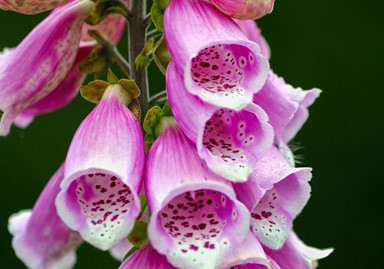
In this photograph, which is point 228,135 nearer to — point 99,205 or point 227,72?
point 227,72

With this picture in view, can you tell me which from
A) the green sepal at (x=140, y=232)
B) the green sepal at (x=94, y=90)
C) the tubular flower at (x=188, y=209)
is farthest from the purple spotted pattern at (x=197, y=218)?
the green sepal at (x=94, y=90)

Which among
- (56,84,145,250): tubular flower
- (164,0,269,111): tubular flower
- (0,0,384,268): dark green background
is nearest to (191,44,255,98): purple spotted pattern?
(164,0,269,111): tubular flower

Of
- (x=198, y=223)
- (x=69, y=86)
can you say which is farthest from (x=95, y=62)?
(x=198, y=223)

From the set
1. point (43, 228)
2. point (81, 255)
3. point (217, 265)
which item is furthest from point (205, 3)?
point (81, 255)

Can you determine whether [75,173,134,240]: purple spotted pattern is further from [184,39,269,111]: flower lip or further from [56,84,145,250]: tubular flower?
[184,39,269,111]: flower lip

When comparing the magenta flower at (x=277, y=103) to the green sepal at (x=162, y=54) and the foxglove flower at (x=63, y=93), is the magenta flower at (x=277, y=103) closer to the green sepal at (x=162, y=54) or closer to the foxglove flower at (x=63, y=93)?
the green sepal at (x=162, y=54)

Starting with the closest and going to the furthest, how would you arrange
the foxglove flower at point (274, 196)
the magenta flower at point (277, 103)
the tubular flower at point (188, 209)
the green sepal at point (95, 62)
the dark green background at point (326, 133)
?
the tubular flower at point (188, 209)
the foxglove flower at point (274, 196)
the magenta flower at point (277, 103)
the green sepal at point (95, 62)
the dark green background at point (326, 133)
